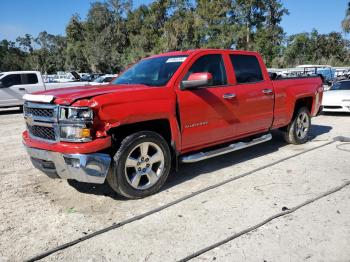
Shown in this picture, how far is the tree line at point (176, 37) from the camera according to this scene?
5219cm

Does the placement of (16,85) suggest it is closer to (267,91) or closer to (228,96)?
(267,91)

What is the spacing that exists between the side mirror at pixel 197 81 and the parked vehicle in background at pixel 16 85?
482 inches

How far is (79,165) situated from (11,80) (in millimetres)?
12903

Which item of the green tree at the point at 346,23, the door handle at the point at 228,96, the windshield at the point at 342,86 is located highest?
the green tree at the point at 346,23

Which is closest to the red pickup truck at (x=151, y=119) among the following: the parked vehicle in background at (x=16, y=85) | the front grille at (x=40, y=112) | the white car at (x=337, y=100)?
the front grille at (x=40, y=112)

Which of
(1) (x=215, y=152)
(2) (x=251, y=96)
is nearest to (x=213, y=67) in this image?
(2) (x=251, y=96)

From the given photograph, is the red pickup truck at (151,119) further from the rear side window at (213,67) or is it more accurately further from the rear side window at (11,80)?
the rear side window at (11,80)

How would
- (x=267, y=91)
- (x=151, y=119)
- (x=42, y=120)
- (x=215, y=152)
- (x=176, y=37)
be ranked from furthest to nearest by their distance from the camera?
(x=176, y=37) < (x=267, y=91) < (x=215, y=152) < (x=151, y=119) < (x=42, y=120)

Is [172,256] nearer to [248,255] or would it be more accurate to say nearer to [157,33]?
[248,255]

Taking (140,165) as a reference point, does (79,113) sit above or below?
above

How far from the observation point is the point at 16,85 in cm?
1510

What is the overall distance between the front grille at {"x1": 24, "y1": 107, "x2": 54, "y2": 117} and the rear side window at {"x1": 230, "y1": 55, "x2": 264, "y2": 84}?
2914mm

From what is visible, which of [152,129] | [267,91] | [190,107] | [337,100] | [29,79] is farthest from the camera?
[29,79]

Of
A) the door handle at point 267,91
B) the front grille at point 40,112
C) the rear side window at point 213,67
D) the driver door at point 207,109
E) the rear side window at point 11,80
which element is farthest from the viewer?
the rear side window at point 11,80
